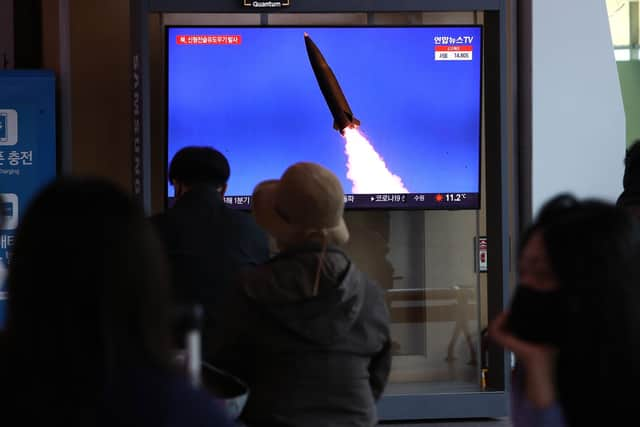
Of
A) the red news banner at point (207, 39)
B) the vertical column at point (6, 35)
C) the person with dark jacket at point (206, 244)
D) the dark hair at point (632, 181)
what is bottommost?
the person with dark jacket at point (206, 244)

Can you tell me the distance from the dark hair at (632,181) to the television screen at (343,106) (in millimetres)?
1693

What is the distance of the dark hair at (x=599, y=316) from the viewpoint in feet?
4.97

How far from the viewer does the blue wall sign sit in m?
5.63

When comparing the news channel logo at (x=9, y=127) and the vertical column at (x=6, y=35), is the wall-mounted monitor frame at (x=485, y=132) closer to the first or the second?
the news channel logo at (x=9, y=127)

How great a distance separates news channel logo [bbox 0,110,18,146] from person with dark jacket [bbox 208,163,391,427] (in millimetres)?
3377

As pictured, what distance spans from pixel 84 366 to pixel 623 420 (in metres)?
0.80

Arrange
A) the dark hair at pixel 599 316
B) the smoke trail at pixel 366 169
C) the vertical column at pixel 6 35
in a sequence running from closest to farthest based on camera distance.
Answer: the dark hair at pixel 599 316 < the smoke trail at pixel 366 169 < the vertical column at pixel 6 35

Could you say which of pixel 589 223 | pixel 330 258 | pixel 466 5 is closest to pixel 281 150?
pixel 466 5

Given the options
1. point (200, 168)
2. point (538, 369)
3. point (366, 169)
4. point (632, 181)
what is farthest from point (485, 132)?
point (538, 369)

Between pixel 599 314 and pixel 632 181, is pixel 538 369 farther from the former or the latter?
pixel 632 181

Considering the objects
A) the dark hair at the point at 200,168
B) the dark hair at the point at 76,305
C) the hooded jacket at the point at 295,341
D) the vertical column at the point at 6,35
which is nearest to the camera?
the dark hair at the point at 76,305

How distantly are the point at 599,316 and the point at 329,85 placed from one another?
3.98m

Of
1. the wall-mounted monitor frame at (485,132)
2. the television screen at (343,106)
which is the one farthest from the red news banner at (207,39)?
the wall-mounted monitor frame at (485,132)

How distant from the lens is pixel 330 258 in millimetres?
2633
